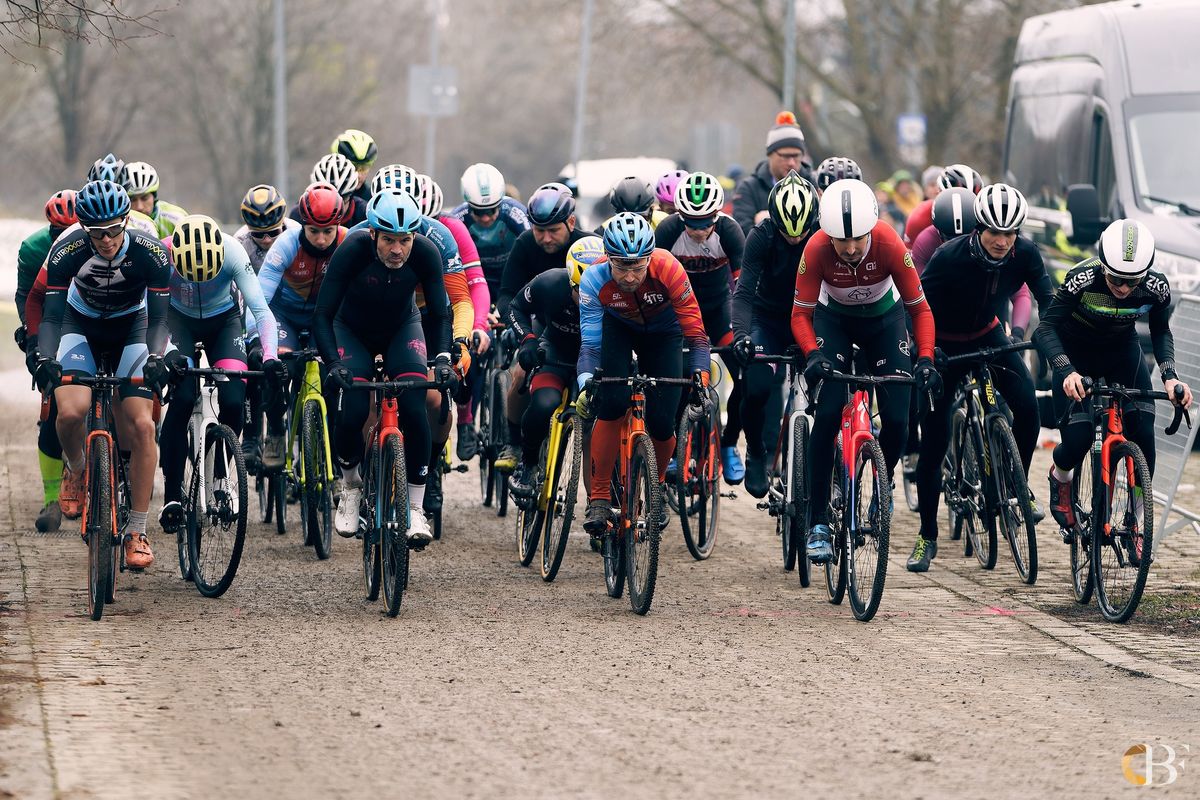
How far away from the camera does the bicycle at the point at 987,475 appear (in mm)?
9734

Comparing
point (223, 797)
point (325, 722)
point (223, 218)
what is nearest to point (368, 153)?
point (325, 722)

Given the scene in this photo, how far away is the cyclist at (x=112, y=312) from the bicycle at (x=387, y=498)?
1061 millimetres

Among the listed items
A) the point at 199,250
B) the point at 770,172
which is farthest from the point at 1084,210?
the point at 199,250

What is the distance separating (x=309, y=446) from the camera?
1003 cm

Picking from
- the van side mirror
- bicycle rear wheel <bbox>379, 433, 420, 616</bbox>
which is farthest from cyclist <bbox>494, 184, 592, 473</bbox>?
the van side mirror

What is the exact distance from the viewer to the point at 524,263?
11031 mm

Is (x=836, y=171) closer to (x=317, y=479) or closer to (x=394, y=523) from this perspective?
(x=317, y=479)

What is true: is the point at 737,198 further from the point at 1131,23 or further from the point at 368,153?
the point at 1131,23

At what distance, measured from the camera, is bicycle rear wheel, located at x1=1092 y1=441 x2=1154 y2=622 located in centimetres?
852

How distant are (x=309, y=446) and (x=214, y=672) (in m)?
2.71

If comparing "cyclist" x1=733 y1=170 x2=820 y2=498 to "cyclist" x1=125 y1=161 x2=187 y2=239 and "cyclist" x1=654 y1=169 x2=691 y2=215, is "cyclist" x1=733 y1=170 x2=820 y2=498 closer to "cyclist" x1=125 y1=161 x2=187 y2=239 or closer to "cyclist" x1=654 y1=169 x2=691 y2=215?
"cyclist" x1=654 y1=169 x2=691 y2=215

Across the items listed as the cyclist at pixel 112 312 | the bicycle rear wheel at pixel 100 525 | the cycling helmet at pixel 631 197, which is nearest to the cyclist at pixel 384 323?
the cyclist at pixel 112 312

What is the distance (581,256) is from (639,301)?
84 centimetres

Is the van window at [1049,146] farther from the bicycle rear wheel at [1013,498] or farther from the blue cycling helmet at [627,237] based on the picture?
the blue cycling helmet at [627,237]
